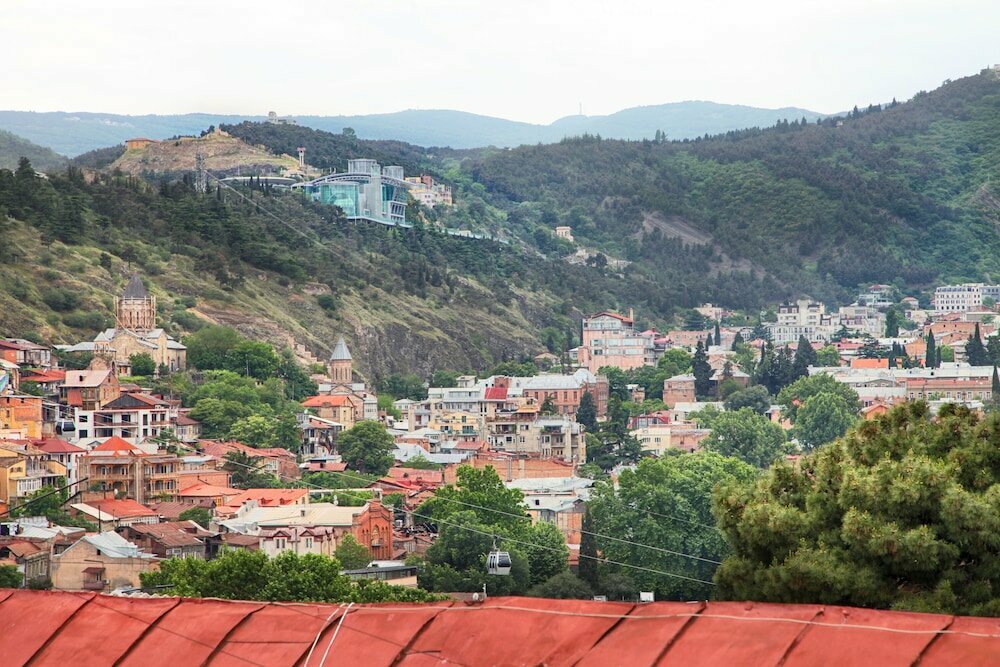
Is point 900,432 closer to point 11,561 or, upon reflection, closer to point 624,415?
point 11,561

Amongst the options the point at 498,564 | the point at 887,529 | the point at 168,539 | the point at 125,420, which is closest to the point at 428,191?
the point at 125,420

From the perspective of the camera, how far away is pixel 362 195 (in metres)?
A: 157

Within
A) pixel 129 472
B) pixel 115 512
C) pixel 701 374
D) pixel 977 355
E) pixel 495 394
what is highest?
pixel 115 512

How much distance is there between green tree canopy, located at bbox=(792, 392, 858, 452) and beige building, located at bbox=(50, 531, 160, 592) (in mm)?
58863

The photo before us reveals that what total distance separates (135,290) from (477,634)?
8178cm

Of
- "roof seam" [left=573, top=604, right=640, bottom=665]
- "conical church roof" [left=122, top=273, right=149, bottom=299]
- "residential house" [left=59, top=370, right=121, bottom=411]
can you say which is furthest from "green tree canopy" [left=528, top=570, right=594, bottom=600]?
"conical church roof" [left=122, top=273, right=149, bottom=299]

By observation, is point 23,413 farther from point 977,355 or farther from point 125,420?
point 977,355

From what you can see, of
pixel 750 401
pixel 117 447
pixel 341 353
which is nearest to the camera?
pixel 117 447

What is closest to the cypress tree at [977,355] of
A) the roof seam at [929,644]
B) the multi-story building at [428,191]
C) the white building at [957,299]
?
the white building at [957,299]

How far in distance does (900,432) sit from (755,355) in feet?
414

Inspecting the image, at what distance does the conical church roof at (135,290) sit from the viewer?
87588 millimetres

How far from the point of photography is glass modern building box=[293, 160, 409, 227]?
155 meters

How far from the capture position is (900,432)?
22500 millimetres

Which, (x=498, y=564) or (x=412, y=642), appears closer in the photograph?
(x=412, y=642)
